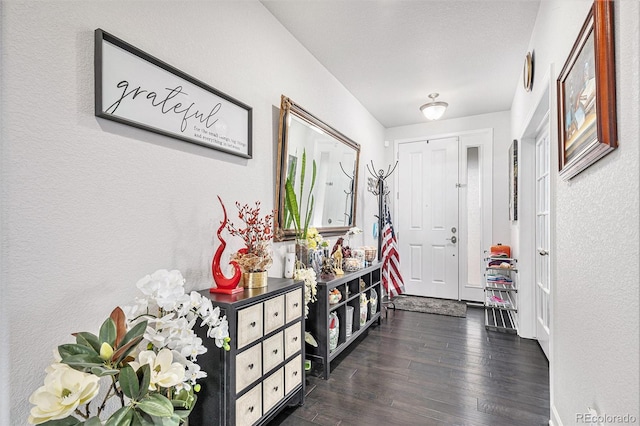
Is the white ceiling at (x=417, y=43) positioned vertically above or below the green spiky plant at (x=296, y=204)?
above

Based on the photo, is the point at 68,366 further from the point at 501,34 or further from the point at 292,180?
the point at 501,34

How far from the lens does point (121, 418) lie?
3.11 ft

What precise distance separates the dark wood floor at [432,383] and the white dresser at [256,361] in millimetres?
261

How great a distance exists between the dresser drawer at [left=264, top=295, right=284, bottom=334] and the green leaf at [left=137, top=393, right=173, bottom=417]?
789mm

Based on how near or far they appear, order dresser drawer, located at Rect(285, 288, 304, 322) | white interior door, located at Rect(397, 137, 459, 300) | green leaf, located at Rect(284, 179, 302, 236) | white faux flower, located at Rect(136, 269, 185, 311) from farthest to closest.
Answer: white interior door, located at Rect(397, 137, 459, 300) → green leaf, located at Rect(284, 179, 302, 236) → dresser drawer, located at Rect(285, 288, 304, 322) → white faux flower, located at Rect(136, 269, 185, 311)

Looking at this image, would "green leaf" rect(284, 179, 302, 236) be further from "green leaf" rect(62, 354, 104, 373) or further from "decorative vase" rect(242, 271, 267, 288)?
"green leaf" rect(62, 354, 104, 373)

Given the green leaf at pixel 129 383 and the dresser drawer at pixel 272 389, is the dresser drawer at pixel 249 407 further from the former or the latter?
the green leaf at pixel 129 383

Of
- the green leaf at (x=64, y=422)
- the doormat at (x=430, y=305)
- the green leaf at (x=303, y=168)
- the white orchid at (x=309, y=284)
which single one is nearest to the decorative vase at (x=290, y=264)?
the white orchid at (x=309, y=284)

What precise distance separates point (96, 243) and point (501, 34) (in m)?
3.19

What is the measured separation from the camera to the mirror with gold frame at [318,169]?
2.48 metres

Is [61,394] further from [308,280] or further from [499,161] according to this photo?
[499,161]

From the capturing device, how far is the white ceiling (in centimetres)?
233

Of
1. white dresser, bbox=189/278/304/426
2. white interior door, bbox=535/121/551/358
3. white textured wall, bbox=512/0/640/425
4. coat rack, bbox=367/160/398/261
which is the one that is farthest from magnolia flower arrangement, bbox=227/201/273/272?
coat rack, bbox=367/160/398/261

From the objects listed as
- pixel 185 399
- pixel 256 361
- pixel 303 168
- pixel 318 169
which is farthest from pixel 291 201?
pixel 185 399
